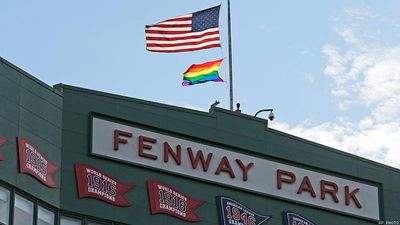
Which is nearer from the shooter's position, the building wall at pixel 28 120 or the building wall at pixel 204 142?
the building wall at pixel 28 120

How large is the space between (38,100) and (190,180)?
6.59 m

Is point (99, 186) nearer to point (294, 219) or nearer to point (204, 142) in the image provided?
point (204, 142)

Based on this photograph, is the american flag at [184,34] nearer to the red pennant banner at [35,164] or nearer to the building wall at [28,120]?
the building wall at [28,120]

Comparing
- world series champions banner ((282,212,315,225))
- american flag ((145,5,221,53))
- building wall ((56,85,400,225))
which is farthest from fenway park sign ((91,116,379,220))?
american flag ((145,5,221,53))

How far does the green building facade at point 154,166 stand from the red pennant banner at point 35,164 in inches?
1.7

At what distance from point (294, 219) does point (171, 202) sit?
5702mm

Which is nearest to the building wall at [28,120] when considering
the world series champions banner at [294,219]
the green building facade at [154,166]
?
the green building facade at [154,166]

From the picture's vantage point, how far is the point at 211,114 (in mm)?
44000

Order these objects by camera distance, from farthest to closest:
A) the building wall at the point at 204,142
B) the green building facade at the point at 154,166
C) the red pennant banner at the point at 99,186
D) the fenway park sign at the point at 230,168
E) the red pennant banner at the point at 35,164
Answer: the fenway park sign at the point at 230,168, the building wall at the point at 204,142, the red pennant banner at the point at 99,186, the green building facade at the point at 154,166, the red pennant banner at the point at 35,164

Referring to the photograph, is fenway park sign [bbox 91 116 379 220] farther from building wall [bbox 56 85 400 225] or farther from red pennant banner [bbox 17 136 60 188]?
red pennant banner [bbox 17 136 60 188]

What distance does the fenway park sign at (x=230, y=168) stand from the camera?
4112cm

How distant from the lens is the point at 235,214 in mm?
43469

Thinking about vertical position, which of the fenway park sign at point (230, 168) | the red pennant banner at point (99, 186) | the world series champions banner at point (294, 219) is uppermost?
the fenway park sign at point (230, 168)

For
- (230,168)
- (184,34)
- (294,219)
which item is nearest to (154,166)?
(230,168)
